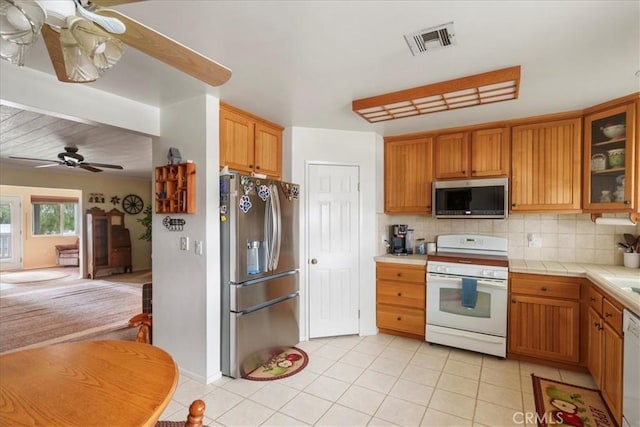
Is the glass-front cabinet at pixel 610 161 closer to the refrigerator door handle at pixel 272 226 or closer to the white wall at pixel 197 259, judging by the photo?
the refrigerator door handle at pixel 272 226

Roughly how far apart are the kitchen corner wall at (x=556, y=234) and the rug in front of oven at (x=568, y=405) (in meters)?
1.24

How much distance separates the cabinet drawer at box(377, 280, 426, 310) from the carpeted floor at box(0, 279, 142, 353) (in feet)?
10.3

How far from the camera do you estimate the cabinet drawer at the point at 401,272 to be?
10.8ft

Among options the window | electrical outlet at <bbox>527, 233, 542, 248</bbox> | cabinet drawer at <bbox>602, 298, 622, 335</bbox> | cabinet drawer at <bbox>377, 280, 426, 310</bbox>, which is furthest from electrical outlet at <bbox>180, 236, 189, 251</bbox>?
the window

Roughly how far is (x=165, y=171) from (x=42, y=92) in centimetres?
91

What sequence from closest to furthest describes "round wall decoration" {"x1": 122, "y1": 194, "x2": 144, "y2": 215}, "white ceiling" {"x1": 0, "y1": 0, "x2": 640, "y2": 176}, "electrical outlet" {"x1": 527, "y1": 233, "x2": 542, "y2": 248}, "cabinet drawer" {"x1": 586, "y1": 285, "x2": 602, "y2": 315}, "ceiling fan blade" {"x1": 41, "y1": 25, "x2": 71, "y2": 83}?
"ceiling fan blade" {"x1": 41, "y1": 25, "x2": 71, "y2": 83} → "white ceiling" {"x1": 0, "y1": 0, "x2": 640, "y2": 176} → "cabinet drawer" {"x1": 586, "y1": 285, "x2": 602, "y2": 315} → "electrical outlet" {"x1": 527, "y1": 233, "x2": 542, "y2": 248} → "round wall decoration" {"x1": 122, "y1": 194, "x2": 144, "y2": 215}

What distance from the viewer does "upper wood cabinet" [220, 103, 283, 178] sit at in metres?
2.72

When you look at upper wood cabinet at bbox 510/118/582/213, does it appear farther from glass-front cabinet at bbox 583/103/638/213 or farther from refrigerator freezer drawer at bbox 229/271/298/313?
refrigerator freezer drawer at bbox 229/271/298/313

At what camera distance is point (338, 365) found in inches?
112

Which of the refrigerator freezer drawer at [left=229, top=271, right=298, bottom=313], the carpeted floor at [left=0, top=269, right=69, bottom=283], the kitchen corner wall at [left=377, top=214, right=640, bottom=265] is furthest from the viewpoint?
the carpeted floor at [left=0, top=269, right=69, bottom=283]

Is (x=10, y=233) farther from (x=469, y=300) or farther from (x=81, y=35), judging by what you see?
(x=469, y=300)

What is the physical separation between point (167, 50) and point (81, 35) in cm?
25

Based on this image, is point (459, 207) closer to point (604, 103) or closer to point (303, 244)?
point (604, 103)

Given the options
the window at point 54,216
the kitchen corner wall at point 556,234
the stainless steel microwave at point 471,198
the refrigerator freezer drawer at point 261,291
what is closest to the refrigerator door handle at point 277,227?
the refrigerator freezer drawer at point 261,291
